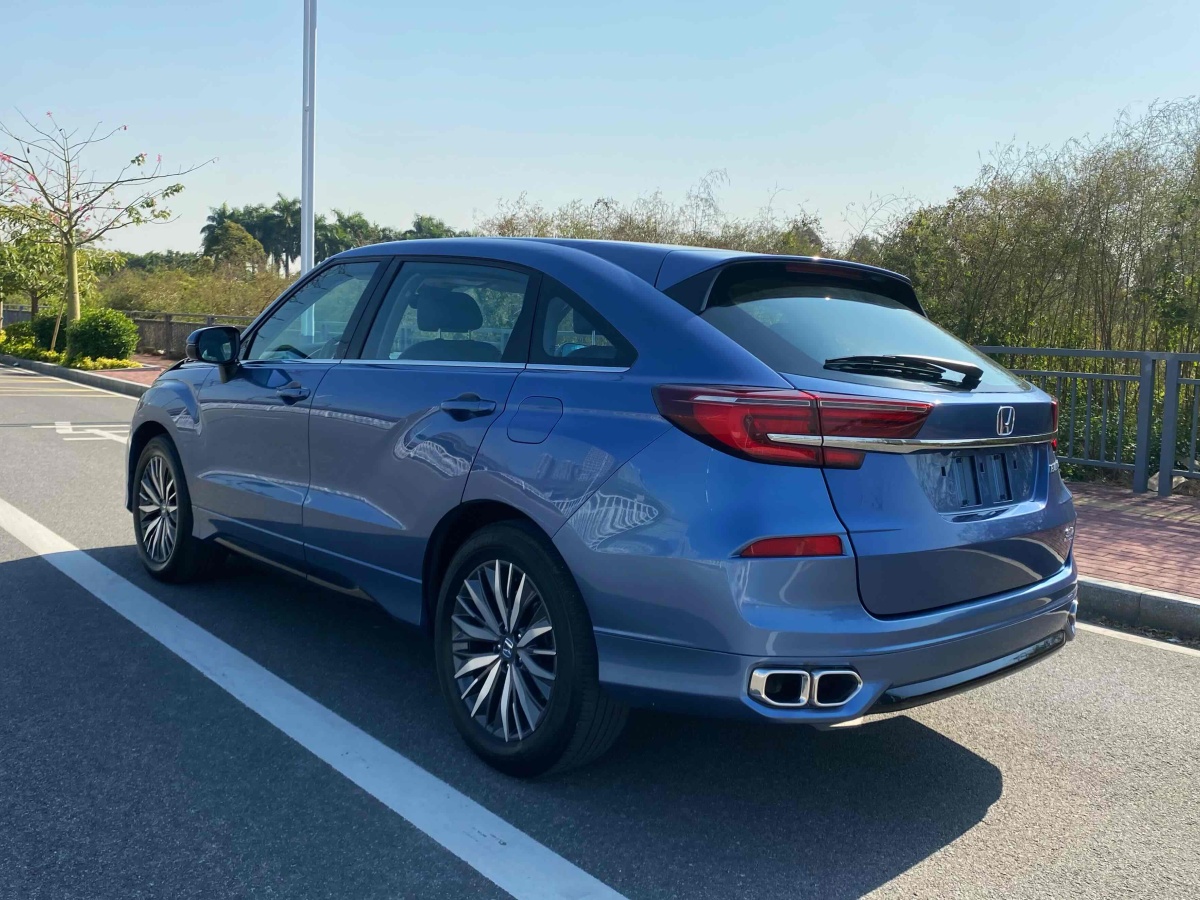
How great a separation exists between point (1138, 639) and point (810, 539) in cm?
336

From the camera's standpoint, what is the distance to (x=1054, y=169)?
11273 mm

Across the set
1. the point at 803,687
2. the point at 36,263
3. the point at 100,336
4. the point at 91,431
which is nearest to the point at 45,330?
the point at 36,263

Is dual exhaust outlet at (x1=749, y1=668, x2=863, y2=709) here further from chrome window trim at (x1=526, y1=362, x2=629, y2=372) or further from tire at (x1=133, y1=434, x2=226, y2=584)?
tire at (x1=133, y1=434, x2=226, y2=584)

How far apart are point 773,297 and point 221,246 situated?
7807 cm

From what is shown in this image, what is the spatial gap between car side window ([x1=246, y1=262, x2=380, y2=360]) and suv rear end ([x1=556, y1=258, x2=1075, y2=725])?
172 cm

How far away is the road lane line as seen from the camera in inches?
110

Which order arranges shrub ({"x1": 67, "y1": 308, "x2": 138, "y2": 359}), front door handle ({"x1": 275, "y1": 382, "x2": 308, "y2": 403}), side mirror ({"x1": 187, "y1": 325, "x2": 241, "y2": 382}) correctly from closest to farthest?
front door handle ({"x1": 275, "y1": 382, "x2": 308, "y2": 403}) → side mirror ({"x1": 187, "y1": 325, "x2": 241, "y2": 382}) → shrub ({"x1": 67, "y1": 308, "x2": 138, "y2": 359})

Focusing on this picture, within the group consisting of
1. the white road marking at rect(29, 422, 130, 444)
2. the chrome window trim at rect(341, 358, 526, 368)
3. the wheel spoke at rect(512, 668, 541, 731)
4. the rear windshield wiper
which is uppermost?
the rear windshield wiper

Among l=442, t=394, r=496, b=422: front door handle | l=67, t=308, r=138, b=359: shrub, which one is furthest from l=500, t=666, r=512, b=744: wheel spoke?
l=67, t=308, r=138, b=359: shrub

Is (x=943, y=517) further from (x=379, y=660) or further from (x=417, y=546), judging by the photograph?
(x=379, y=660)

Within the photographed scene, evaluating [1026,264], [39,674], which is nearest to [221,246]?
[1026,264]

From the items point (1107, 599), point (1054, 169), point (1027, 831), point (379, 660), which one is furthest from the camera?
point (1054, 169)

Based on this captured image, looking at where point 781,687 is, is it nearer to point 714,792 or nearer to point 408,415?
point 714,792

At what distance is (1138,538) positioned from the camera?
282 inches
